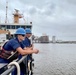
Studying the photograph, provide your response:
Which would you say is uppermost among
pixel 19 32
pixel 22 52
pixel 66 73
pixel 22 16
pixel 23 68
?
pixel 22 16

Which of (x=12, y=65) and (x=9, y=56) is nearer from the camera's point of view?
(x=12, y=65)

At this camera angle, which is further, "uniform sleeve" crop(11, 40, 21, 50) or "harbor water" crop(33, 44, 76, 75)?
"harbor water" crop(33, 44, 76, 75)

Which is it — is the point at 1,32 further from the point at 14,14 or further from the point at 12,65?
the point at 12,65

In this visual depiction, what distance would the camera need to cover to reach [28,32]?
8609mm

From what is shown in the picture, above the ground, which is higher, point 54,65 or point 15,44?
point 15,44

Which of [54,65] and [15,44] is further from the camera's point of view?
[54,65]

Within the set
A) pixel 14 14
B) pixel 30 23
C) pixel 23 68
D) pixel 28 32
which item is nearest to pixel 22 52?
pixel 23 68

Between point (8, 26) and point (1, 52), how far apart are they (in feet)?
90.7

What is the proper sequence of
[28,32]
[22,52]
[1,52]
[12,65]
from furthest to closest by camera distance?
[28,32]
[1,52]
[22,52]
[12,65]

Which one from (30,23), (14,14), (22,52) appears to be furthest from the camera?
(14,14)

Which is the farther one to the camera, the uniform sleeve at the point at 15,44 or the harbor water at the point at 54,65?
the harbor water at the point at 54,65

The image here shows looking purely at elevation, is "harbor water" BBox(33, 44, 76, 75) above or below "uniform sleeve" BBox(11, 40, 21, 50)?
below

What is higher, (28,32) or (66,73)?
(28,32)

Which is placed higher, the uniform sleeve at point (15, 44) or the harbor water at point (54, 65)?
the uniform sleeve at point (15, 44)
